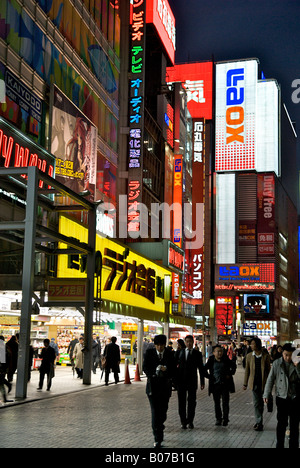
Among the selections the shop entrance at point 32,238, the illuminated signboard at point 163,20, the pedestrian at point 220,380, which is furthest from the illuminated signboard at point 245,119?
the pedestrian at point 220,380

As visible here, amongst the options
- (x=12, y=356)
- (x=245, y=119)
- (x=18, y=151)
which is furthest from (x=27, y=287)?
(x=245, y=119)

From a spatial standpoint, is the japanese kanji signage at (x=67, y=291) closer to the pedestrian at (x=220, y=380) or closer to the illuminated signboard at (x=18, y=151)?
the illuminated signboard at (x=18, y=151)

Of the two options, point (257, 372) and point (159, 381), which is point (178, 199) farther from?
point (159, 381)

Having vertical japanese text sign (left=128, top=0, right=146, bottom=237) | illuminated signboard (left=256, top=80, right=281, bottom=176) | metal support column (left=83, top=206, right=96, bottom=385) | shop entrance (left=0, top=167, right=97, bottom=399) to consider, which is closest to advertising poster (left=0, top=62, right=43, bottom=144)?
shop entrance (left=0, top=167, right=97, bottom=399)

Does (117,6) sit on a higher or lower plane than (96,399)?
higher

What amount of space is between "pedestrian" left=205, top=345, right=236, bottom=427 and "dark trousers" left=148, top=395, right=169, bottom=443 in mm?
3127

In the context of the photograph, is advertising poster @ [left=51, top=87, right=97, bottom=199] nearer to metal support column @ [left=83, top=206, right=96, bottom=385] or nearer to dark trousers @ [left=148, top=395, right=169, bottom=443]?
metal support column @ [left=83, top=206, right=96, bottom=385]

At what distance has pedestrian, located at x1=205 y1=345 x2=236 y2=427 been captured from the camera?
13.2 meters

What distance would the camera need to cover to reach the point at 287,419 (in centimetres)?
950

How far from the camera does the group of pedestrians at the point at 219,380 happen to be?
9.53 metres

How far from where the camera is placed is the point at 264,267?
123875 mm

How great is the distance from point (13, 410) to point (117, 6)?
1374 inches
